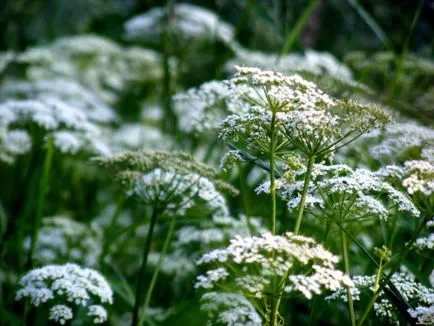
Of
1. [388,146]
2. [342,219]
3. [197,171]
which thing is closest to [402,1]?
[388,146]

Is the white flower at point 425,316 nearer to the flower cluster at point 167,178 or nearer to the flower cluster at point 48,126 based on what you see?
the flower cluster at point 167,178

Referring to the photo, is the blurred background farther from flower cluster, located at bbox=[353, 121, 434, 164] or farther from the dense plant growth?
flower cluster, located at bbox=[353, 121, 434, 164]

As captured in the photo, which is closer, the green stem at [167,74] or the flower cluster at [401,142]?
the flower cluster at [401,142]

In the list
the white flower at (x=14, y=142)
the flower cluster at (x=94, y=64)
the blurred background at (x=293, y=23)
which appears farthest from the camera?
the blurred background at (x=293, y=23)

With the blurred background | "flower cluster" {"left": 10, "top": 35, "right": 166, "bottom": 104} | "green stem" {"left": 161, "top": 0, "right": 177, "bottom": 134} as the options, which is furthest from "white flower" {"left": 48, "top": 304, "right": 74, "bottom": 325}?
the blurred background

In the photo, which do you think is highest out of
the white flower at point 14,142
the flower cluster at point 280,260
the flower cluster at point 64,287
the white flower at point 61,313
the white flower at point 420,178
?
the white flower at point 420,178

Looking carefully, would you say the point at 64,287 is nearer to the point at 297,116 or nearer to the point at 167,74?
the point at 297,116

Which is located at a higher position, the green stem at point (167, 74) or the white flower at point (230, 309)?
the green stem at point (167, 74)

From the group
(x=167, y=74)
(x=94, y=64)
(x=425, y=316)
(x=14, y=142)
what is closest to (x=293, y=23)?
(x=94, y=64)

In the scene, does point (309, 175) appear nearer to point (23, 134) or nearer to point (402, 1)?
point (23, 134)

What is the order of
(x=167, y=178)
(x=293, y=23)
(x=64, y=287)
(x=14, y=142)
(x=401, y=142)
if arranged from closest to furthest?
1. (x=64, y=287)
2. (x=401, y=142)
3. (x=167, y=178)
4. (x=14, y=142)
5. (x=293, y=23)

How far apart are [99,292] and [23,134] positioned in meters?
1.81

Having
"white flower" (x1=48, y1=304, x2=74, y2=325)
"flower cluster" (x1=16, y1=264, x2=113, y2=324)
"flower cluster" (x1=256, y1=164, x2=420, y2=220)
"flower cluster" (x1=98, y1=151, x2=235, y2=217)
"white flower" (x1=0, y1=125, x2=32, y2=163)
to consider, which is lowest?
"white flower" (x1=0, y1=125, x2=32, y2=163)

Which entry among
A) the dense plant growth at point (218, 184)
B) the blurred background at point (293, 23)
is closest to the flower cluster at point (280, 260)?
the dense plant growth at point (218, 184)
